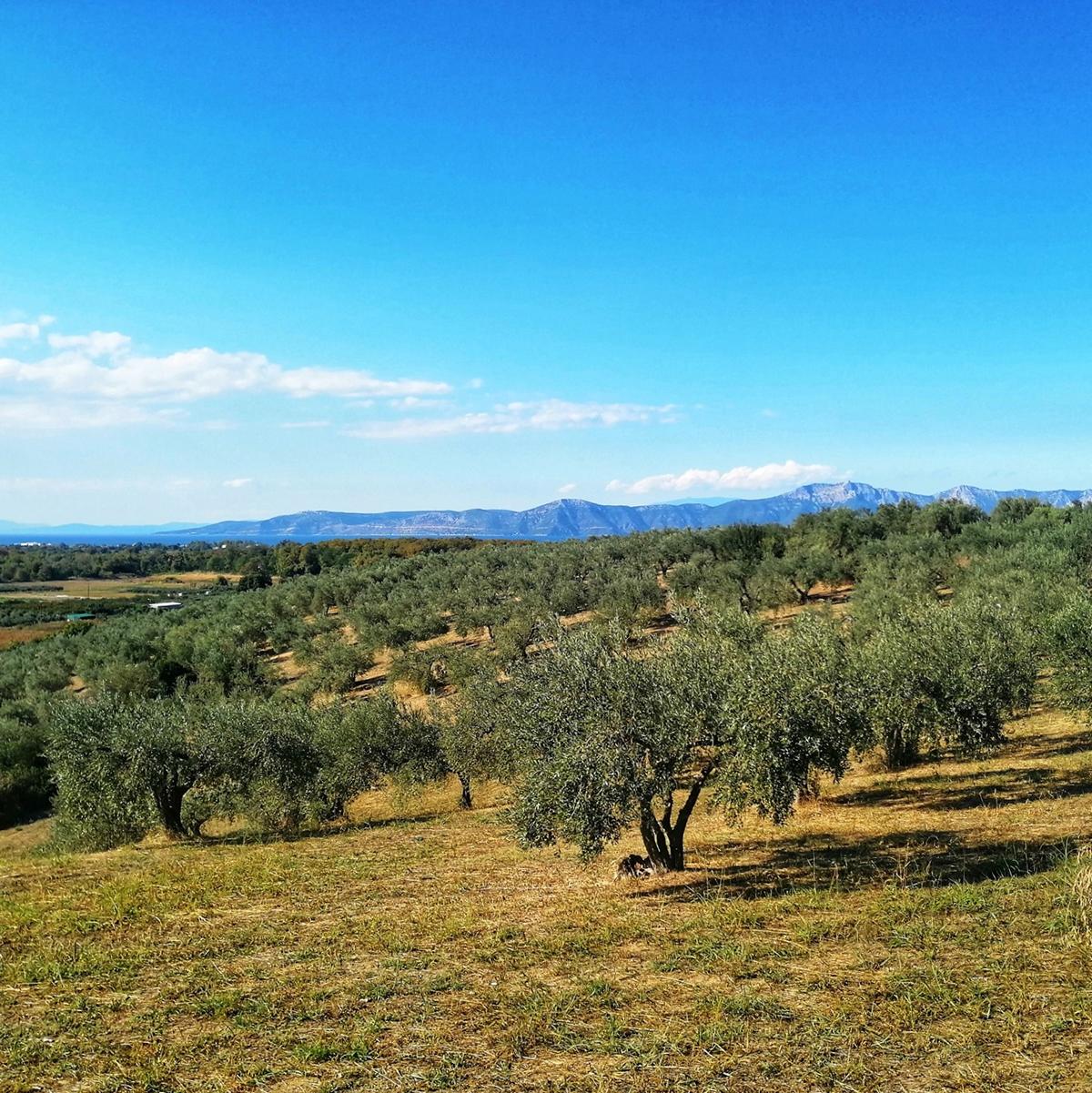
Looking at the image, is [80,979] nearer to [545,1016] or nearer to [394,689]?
[545,1016]

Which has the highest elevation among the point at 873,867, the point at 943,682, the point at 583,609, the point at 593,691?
the point at 593,691

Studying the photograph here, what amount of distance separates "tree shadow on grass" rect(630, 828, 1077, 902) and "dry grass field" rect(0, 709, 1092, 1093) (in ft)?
0.42

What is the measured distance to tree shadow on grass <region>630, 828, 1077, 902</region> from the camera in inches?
786

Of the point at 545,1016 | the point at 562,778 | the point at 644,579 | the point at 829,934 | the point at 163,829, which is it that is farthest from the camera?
the point at 644,579

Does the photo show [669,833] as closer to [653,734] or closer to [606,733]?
[653,734]

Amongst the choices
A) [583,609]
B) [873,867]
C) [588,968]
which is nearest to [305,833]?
[588,968]

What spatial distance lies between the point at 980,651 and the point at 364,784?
34229 millimetres

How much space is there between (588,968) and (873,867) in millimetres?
10651

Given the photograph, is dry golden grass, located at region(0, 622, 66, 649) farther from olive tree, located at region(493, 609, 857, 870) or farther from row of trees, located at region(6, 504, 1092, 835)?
olive tree, located at region(493, 609, 857, 870)

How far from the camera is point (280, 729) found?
126 ft

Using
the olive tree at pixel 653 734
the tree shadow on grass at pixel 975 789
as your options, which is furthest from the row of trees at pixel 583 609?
the olive tree at pixel 653 734

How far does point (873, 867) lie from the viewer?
21.6 m

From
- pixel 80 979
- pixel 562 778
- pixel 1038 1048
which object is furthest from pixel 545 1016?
pixel 80 979

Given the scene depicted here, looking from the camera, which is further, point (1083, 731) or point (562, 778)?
point (1083, 731)
